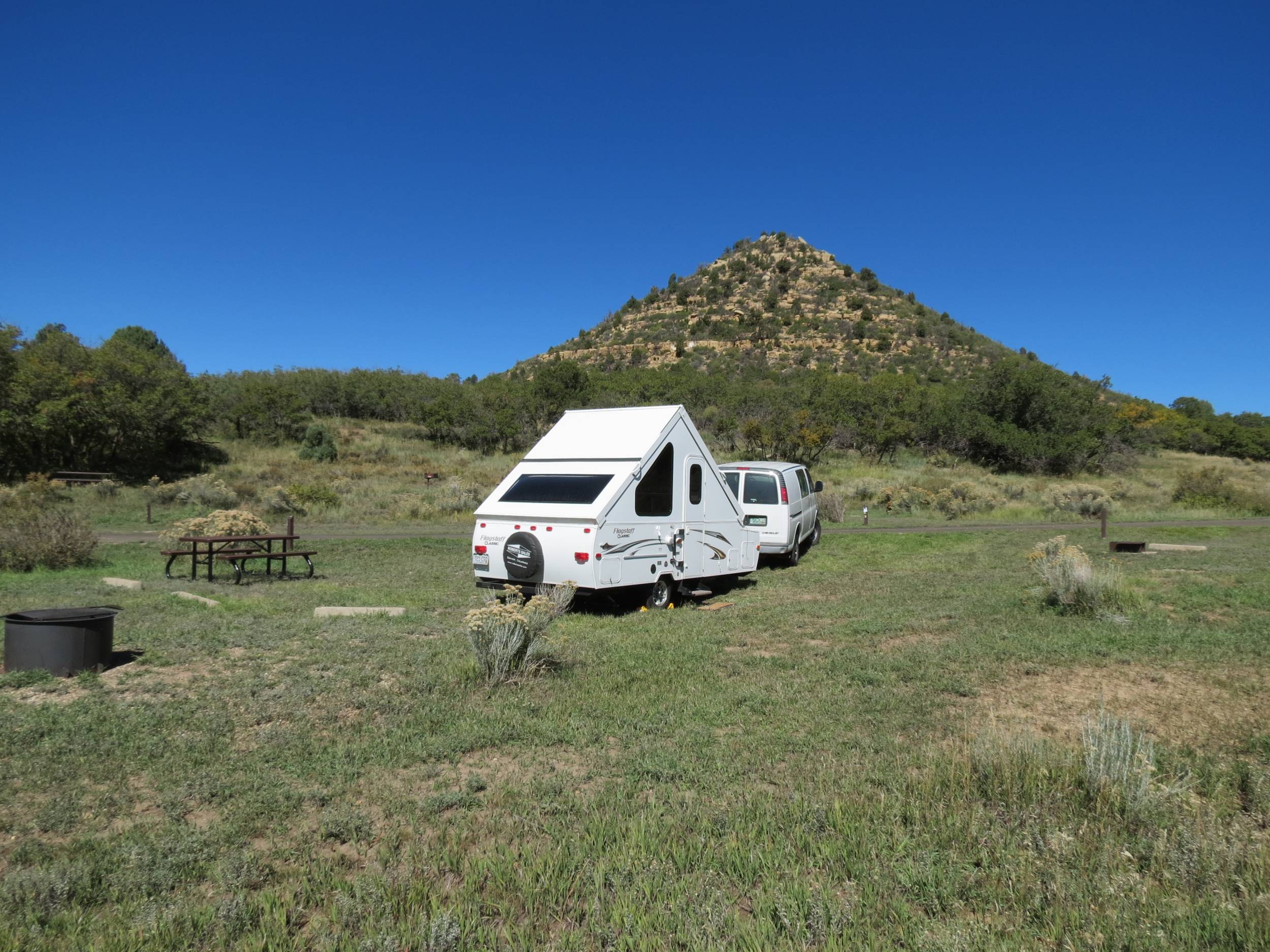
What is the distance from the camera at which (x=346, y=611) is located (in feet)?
31.5

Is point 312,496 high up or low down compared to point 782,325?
down

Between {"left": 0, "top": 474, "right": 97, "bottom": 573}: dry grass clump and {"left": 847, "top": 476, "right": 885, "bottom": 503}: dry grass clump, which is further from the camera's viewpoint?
{"left": 847, "top": 476, "right": 885, "bottom": 503}: dry grass clump

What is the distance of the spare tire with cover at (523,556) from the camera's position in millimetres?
9531

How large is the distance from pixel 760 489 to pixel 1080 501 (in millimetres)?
17247

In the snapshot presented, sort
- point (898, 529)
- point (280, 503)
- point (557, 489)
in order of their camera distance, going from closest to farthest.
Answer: point (557, 489), point (898, 529), point (280, 503)

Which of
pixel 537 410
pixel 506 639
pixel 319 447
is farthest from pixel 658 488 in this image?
pixel 537 410

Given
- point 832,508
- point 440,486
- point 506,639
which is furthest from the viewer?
point 440,486

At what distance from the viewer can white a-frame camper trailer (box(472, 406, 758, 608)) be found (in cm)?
933

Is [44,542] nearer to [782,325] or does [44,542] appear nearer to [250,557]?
[250,557]

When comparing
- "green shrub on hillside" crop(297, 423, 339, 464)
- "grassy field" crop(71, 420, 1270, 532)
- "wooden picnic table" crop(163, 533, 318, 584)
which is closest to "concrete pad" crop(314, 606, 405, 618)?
"wooden picnic table" crop(163, 533, 318, 584)

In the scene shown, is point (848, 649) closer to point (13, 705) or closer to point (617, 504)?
point (617, 504)

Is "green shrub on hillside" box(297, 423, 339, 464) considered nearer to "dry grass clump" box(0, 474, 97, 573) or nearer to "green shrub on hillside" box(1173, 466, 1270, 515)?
"dry grass clump" box(0, 474, 97, 573)

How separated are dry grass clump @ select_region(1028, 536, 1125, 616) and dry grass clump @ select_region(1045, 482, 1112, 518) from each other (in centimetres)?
1656

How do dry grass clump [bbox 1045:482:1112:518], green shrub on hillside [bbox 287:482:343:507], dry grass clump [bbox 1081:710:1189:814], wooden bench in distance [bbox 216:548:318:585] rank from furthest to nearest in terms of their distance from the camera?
green shrub on hillside [bbox 287:482:343:507]
dry grass clump [bbox 1045:482:1112:518]
wooden bench in distance [bbox 216:548:318:585]
dry grass clump [bbox 1081:710:1189:814]
